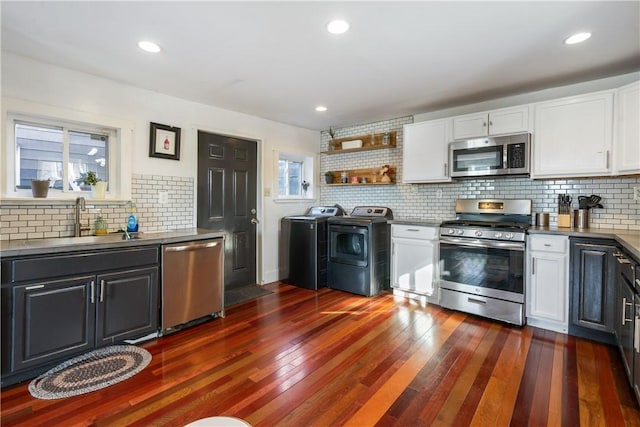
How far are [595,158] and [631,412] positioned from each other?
2.02 metres

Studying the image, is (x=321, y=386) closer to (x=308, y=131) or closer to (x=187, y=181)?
(x=187, y=181)

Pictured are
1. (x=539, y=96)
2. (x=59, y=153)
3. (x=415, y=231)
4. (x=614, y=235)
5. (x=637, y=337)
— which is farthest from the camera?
(x=415, y=231)

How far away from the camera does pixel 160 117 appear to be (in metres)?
3.31

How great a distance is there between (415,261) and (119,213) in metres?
3.18

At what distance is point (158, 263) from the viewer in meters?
2.67

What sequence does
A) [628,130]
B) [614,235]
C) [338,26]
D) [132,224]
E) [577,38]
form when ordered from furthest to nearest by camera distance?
[132,224] → [628,130] → [614,235] → [577,38] → [338,26]

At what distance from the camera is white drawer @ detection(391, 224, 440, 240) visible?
3.58 meters

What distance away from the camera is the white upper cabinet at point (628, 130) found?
8.38 feet

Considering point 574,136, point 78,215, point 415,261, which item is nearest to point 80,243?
point 78,215

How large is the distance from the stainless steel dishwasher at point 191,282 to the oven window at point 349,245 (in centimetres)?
158

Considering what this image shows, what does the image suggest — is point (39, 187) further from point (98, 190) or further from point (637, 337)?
point (637, 337)

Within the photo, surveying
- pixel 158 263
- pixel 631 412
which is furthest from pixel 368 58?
pixel 631 412

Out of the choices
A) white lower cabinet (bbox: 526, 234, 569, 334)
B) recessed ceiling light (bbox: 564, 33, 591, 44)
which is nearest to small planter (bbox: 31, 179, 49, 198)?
recessed ceiling light (bbox: 564, 33, 591, 44)

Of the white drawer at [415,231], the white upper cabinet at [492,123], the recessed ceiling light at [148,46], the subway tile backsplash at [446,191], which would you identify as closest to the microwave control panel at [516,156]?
the white upper cabinet at [492,123]
